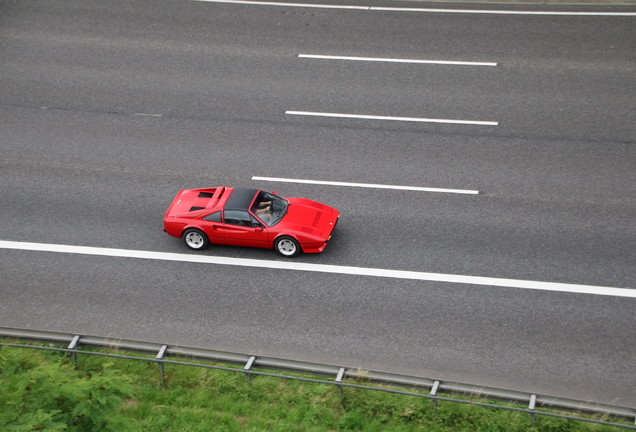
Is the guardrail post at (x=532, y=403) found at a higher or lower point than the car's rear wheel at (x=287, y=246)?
lower

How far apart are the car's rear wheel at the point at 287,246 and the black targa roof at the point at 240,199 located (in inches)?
40.5

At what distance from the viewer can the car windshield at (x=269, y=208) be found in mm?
14625

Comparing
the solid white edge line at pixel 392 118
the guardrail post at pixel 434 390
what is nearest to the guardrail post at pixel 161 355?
the guardrail post at pixel 434 390

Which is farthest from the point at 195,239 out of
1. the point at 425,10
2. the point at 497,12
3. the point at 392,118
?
the point at 497,12

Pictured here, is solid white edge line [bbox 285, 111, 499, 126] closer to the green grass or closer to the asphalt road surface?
the asphalt road surface

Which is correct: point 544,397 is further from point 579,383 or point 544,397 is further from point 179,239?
point 179,239

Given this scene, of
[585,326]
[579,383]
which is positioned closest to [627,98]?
[585,326]

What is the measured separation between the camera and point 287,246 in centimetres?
1470

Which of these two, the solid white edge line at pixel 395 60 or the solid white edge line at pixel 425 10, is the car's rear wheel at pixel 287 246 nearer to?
the solid white edge line at pixel 395 60

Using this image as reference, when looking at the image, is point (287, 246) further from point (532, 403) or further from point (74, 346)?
point (532, 403)

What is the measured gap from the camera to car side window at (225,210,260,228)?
47.6 feet

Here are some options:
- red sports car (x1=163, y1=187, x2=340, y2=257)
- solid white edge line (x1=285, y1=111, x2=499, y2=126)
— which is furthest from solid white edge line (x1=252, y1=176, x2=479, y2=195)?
solid white edge line (x1=285, y1=111, x2=499, y2=126)

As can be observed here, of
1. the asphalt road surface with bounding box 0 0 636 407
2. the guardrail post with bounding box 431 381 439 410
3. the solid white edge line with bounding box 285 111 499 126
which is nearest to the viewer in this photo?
the guardrail post with bounding box 431 381 439 410

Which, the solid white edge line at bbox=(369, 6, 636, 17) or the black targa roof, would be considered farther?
the solid white edge line at bbox=(369, 6, 636, 17)
